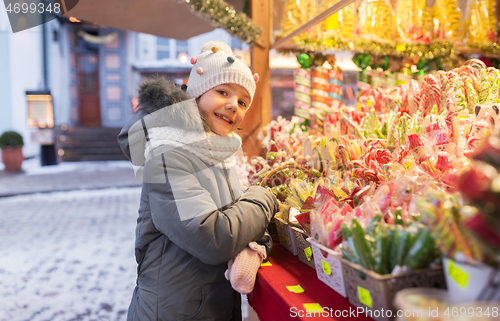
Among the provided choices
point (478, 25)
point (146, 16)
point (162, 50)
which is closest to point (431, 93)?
point (146, 16)

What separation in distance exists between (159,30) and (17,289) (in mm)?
2352

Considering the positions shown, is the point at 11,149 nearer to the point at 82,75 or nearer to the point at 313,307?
the point at 82,75

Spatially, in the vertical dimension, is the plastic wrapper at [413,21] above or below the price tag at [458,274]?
above

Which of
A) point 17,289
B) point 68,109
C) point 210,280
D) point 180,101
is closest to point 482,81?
point 180,101

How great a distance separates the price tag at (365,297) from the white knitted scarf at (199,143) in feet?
1.97

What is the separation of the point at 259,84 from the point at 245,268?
6.07 ft

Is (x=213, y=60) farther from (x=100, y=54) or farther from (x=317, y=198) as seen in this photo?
(x=100, y=54)

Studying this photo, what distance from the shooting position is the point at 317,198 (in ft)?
3.38

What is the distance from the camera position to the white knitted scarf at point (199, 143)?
1.05 meters

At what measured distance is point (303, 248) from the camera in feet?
3.64

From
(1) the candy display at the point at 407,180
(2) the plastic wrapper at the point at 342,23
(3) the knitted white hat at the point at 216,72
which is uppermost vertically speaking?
(2) the plastic wrapper at the point at 342,23

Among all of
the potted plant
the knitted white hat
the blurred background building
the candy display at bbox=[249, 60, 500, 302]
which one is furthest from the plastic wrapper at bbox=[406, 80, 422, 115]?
the potted plant

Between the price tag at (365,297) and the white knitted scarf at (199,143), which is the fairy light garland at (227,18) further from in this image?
the price tag at (365,297)

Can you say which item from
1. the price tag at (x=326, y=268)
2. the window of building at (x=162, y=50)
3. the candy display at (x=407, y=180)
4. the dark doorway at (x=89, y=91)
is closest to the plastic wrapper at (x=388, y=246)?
the candy display at (x=407, y=180)
